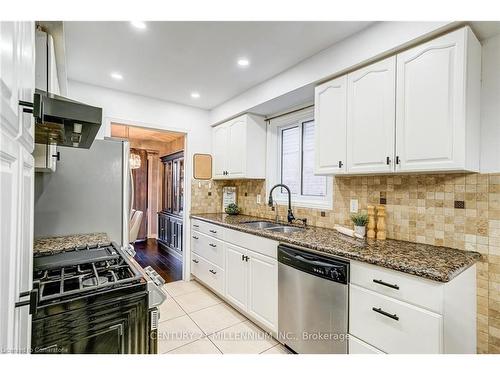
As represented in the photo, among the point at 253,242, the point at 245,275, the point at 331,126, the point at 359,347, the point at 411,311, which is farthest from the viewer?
the point at 245,275

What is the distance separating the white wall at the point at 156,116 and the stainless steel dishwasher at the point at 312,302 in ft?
6.31

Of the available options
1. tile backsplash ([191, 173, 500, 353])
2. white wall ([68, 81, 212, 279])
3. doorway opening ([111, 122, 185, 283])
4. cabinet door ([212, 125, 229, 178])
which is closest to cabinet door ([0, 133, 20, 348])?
tile backsplash ([191, 173, 500, 353])

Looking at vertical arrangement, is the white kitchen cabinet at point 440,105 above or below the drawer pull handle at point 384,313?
above

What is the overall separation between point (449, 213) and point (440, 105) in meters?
0.71

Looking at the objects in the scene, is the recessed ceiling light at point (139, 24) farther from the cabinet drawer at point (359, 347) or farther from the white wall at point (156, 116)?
the cabinet drawer at point (359, 347)

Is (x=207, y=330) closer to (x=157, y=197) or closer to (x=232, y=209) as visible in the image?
(x=232, y=209)

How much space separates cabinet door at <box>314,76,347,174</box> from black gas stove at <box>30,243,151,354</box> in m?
1.59

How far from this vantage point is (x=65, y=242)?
191 centimetres

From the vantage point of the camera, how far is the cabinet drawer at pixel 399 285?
1169 millimetres

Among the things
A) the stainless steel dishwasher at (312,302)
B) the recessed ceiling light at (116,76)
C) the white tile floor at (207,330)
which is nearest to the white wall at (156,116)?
the recessed ceiling light at (116,76)

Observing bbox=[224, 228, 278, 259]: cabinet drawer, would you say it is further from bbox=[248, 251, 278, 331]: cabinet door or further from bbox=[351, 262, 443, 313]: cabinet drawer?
bbox=[351, 262, 443, 313]: cabinet drawer

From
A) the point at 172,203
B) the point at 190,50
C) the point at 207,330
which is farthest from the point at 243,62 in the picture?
the point at 172,203

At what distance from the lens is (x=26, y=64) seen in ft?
2.51

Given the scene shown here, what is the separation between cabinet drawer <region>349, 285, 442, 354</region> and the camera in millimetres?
1175
